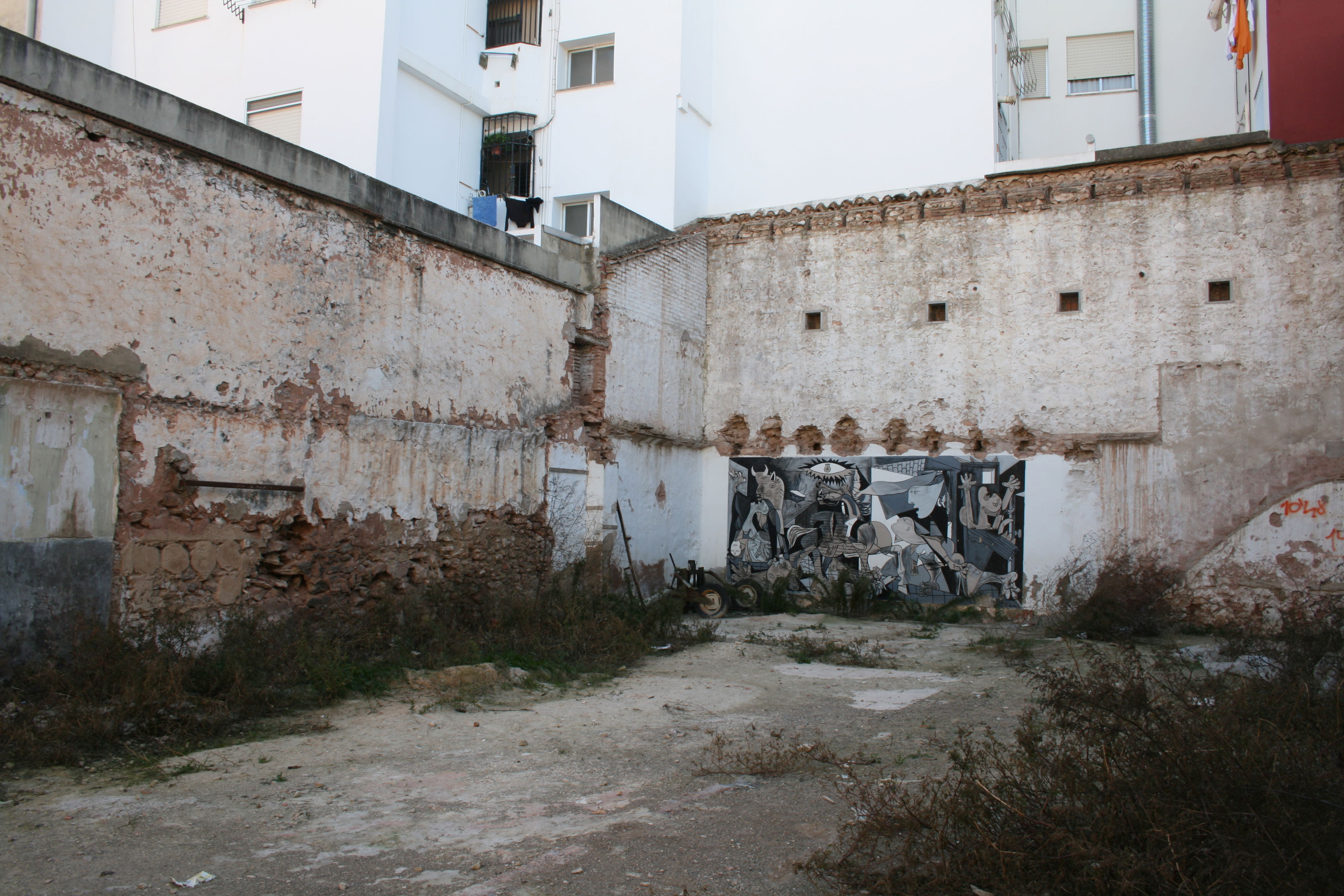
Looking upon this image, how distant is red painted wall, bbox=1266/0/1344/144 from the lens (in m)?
13.1

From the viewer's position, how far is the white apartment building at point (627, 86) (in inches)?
622

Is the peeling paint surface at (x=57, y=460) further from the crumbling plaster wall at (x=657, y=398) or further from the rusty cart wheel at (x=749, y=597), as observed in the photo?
the rusty cart wheel at (x=749, y=597)

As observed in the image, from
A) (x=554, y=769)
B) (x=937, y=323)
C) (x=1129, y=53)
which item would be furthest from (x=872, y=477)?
(x=1129, y=53)

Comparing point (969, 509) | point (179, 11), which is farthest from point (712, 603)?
point (179, 11)

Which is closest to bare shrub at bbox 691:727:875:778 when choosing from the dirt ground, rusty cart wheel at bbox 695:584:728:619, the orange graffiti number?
the dirt ground

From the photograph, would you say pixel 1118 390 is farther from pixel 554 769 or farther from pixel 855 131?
pixel 554 769

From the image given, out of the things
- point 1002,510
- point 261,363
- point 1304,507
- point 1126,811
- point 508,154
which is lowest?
point 1126,811

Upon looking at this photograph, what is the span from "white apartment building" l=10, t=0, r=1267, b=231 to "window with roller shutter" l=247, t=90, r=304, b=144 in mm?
42

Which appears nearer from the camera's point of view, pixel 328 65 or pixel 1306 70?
pixel 1306 70

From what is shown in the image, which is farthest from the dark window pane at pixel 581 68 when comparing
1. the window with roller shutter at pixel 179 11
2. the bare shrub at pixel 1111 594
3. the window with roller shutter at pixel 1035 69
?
the bare shrub at pixel 1111 594

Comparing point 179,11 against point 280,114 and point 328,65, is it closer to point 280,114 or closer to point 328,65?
point 280,114

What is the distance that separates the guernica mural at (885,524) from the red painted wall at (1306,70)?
6.52 meters

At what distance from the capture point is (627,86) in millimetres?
17078

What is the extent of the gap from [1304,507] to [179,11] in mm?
21107
